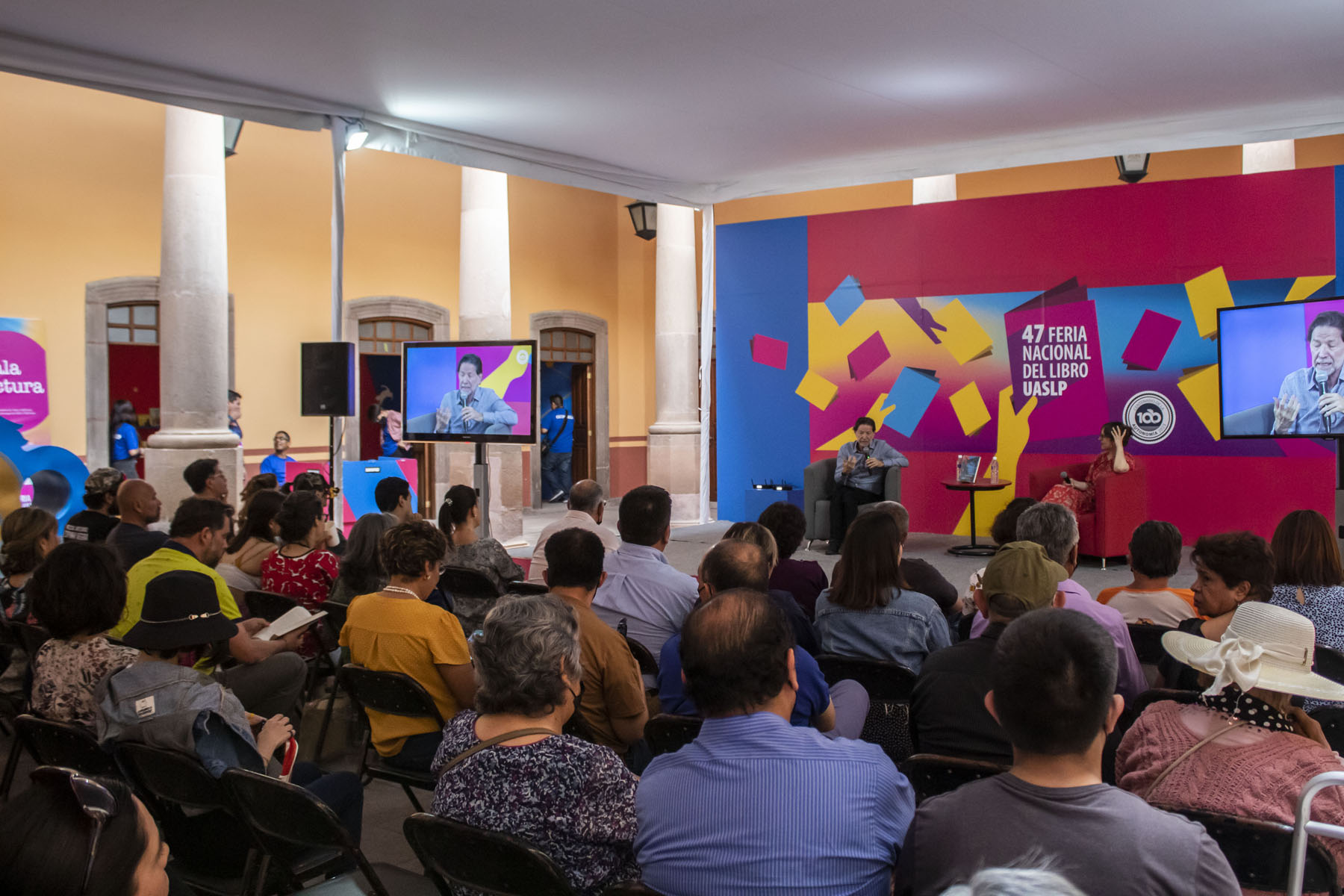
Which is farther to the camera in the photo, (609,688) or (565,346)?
(565,346)

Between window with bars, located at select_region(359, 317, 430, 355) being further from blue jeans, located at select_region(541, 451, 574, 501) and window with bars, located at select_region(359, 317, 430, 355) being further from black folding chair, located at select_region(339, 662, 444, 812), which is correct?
black folding chair, located at select_region(339, 662, 444, 812)

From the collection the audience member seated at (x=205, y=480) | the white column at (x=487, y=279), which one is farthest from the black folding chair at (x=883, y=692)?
the white column at (x=487, y=279)

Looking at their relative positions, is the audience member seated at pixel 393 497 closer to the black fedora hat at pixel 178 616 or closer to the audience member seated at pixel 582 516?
the audience member seated at pixel 582 516

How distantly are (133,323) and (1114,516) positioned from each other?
909 cm

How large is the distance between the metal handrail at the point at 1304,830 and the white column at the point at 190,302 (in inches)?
306

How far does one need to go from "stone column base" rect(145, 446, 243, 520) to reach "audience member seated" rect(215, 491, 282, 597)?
11.8 ft

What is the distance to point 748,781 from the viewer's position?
1644mm

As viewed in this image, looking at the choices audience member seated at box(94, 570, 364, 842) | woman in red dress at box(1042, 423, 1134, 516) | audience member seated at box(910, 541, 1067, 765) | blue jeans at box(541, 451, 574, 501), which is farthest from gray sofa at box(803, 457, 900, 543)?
audience member seated at box(94, 570, 364, 842)

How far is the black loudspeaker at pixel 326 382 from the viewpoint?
7.47 m

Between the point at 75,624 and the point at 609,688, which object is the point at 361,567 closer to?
the point at 75,624

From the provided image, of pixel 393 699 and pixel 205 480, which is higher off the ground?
pixel 205 480

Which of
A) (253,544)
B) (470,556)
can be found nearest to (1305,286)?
(470,556)

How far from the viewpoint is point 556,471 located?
14.6m

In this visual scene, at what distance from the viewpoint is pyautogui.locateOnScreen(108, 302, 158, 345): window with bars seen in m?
9.94
